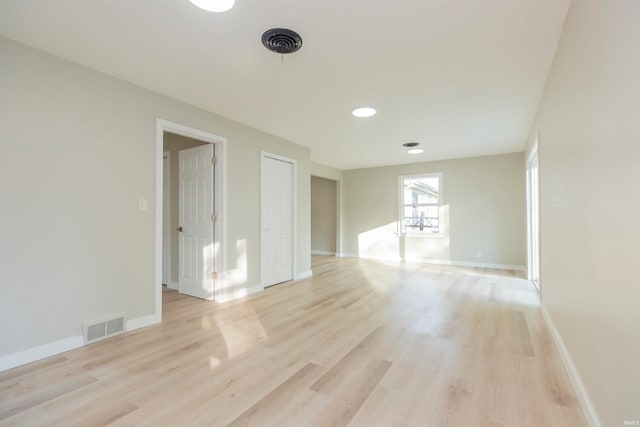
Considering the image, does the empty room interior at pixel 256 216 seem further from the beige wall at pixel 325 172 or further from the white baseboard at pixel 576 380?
the beige wall at pixel 325 172

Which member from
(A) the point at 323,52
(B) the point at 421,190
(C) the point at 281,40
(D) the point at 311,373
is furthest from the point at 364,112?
(B) the point at 421,190

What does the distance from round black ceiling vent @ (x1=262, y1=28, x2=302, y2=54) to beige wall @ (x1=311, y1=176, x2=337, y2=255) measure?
244 inches

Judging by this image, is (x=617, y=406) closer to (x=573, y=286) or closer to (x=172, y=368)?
(x=573, y=286)

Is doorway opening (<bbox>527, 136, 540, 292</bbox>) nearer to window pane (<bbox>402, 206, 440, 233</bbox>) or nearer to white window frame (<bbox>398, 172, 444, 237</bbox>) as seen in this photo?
white window frame (<bbox>398, 172, 444, 237</bbox>)

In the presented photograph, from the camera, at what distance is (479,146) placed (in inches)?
210

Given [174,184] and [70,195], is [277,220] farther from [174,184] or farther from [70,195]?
[70,195]

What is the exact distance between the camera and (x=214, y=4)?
175cm

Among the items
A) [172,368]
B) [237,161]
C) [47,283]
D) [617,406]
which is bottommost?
[172,368]

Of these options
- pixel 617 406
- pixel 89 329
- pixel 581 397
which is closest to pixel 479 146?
pixel 581 397

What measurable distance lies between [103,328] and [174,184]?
92.8 inches

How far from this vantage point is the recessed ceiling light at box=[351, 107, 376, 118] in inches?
137

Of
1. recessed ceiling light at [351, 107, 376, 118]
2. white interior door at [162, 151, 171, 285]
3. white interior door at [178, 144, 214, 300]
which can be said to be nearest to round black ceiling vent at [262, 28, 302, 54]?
recessed ceiling light at [351, 107, 376, 118]

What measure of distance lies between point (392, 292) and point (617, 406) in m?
3.00

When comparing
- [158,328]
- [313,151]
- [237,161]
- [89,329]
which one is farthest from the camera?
[313,151]
